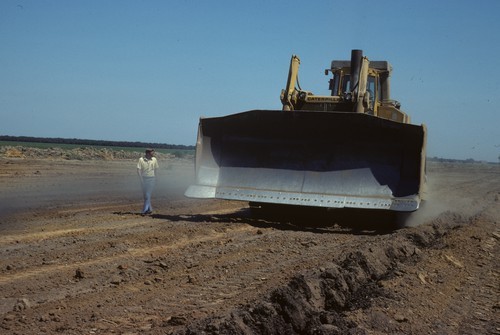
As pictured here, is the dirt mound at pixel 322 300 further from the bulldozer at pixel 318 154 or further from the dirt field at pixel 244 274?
the bulldozer at pixel 318 154

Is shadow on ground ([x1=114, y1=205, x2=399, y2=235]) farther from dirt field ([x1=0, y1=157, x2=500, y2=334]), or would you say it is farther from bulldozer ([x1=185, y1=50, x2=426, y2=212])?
bulldozer ([x1=185, y1=50, x2=426, y2=212])

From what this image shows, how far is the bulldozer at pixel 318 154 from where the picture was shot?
36.6 feet

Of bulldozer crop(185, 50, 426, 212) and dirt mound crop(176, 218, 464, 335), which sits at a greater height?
bulldozer crop(185, 50, 426, 212)

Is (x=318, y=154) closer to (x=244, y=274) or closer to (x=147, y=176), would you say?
(x=147, y=176)

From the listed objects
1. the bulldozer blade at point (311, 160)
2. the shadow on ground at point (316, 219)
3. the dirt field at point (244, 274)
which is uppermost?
the bulldozer blade at point (311, 160)

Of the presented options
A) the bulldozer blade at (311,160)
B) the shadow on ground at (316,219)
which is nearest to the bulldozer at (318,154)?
the bulldozer blade at (311,160)

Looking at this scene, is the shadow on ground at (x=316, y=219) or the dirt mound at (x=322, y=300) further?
the shadow on ground at (x=316, y=219)

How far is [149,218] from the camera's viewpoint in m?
12.3

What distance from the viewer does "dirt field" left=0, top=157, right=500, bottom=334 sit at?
5.21 meters

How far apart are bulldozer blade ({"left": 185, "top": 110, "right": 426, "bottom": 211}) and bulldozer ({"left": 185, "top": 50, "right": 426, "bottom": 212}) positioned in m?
0.02

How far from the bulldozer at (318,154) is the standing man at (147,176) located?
1659 mm

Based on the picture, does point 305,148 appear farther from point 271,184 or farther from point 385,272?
point 385,272

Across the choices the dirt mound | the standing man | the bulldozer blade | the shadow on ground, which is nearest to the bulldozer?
the bulldozer blade

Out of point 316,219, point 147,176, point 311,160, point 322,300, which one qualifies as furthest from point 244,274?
point 147,176
